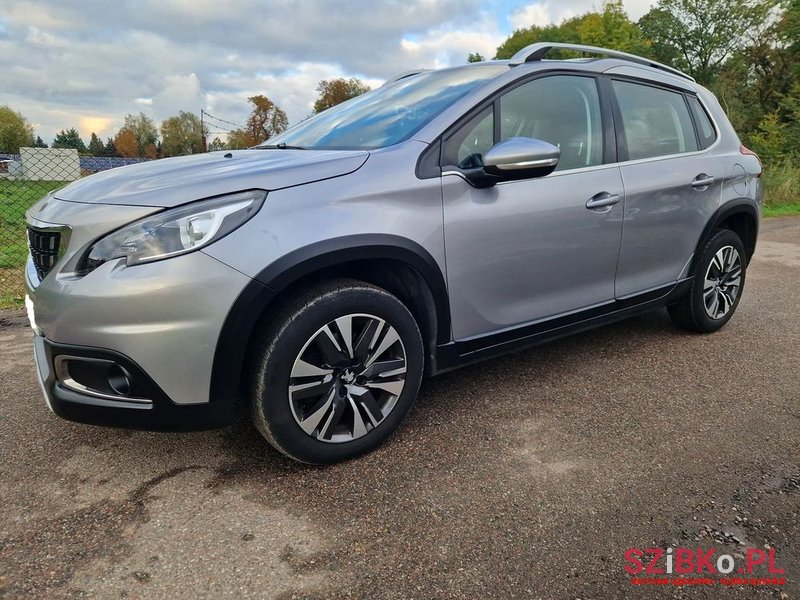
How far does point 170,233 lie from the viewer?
193 cm

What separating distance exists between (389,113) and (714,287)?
2.49 meters

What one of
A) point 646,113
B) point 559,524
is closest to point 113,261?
point 559,524

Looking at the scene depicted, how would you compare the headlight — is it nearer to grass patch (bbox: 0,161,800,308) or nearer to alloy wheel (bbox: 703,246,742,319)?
grass patch (bbox: 0,161,800,308)

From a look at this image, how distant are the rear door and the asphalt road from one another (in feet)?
2.20

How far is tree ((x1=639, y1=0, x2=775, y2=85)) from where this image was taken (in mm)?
38000

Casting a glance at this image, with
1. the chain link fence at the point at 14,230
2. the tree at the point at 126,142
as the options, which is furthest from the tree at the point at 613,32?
the tree at the point at 126,142

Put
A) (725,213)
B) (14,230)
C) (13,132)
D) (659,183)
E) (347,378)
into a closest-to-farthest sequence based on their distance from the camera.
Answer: (347,378) → (659,183) → (725,213) → (14,230) → (13,132)

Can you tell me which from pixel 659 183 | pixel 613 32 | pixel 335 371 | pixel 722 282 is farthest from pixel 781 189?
pixel 613 32

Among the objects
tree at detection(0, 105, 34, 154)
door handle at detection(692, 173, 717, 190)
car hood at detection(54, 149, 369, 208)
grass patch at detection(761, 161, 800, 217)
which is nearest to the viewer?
car hood at detection(54, 149, 369, 208)

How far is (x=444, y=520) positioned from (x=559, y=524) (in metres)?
0.39

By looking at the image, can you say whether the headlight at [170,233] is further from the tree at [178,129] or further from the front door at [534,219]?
the tree at [178,129]

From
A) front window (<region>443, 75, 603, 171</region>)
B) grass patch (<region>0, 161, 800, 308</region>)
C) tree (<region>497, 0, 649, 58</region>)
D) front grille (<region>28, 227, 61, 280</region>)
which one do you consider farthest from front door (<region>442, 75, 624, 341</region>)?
tree (<region>497, 0, 649, 58</region>)

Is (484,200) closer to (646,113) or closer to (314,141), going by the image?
(314,141)

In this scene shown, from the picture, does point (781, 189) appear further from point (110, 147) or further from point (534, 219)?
point (110, 147)
